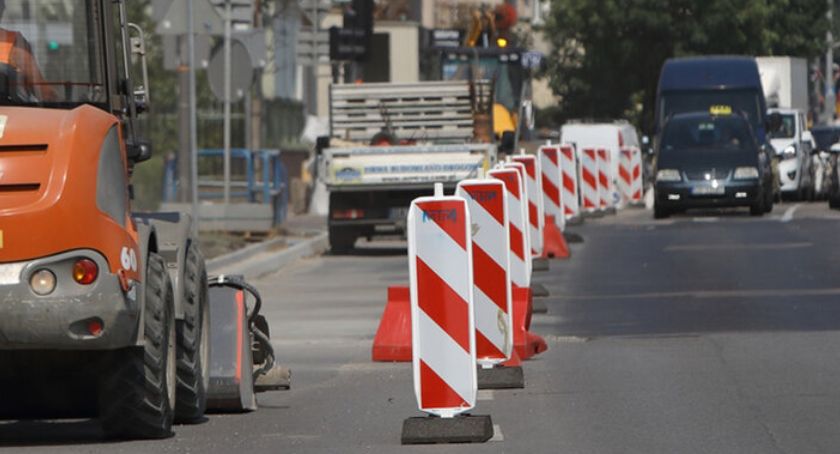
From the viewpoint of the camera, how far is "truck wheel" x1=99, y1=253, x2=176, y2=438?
9859 mm

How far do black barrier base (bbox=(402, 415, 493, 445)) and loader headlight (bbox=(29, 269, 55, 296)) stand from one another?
175 cm

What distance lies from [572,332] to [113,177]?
7.03 metres

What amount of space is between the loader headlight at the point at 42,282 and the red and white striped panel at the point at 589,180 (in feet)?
91.3

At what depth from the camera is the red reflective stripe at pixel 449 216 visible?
10.1m

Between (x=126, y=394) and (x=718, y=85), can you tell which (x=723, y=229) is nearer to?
(x=718, y=85)

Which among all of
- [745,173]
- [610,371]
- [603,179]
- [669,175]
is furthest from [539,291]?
[603,179]

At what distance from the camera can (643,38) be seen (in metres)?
72.4

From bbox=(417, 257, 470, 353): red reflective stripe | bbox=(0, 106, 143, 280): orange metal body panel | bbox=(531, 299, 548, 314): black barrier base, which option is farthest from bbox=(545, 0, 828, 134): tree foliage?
bbox=(0, 106, 143, 280): orange metal body panel

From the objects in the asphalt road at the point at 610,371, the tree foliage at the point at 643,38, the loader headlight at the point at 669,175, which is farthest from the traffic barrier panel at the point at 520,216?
the tree foliage at the point at 643,38

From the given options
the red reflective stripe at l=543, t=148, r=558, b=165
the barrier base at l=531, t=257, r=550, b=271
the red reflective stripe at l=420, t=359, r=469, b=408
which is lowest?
the barrier base at l=531, t=257, r=550, b=271

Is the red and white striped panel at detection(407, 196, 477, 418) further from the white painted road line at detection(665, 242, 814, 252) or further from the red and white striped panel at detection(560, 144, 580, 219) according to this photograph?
the red and white striped panel at detection(560, 144, 580, 219)

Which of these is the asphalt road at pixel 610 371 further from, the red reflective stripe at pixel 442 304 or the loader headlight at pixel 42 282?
the loader headlight at pixel 42 282

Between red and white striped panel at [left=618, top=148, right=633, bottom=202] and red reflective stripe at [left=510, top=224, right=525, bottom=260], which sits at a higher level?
red reflective stripe at [left=510, top=224, right=525, bottom=260]

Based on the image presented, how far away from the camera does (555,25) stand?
74750 mm
